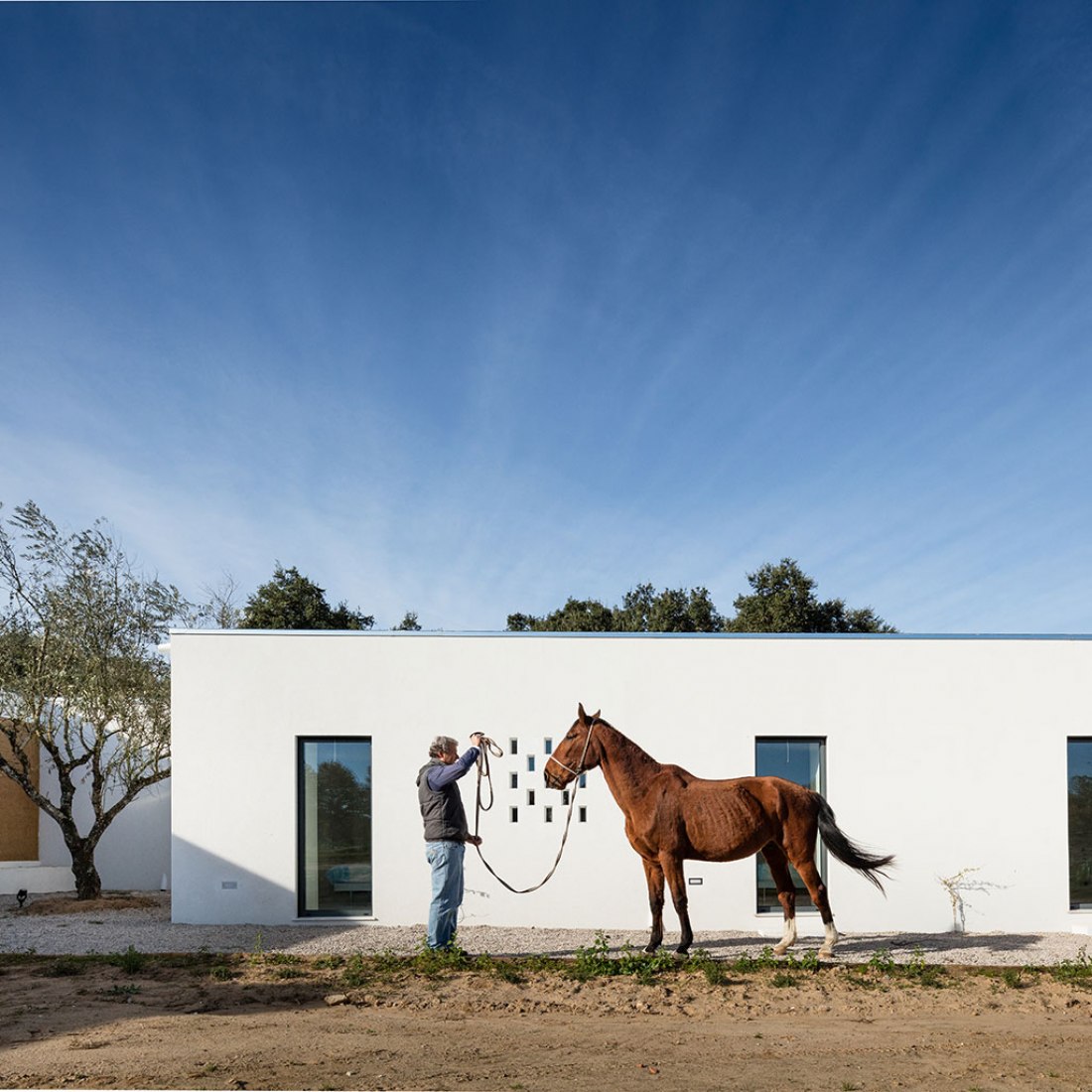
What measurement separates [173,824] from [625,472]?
1085cm

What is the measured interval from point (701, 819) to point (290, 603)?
27.3 metres

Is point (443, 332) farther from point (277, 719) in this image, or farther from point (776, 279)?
point (277, 719)

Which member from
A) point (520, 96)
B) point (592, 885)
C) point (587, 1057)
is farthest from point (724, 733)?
point (520, 96)

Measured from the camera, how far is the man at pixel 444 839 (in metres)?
8.12

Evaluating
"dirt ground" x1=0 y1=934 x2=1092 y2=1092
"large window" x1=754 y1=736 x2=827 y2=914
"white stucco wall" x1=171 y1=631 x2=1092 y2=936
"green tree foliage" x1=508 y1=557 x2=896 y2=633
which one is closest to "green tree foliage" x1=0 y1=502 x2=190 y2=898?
"white stucco wall" x1=171 y1=631 x2=1092 y2=936

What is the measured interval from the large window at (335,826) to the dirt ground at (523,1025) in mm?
2040

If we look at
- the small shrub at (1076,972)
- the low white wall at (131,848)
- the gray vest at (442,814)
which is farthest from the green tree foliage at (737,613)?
the gray vest at (442,814)

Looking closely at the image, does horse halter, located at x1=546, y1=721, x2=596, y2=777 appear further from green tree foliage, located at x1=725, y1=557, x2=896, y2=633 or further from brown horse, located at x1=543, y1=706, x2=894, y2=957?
green tree foliage, located at x1=725, y1=557, x2=896, y2=633

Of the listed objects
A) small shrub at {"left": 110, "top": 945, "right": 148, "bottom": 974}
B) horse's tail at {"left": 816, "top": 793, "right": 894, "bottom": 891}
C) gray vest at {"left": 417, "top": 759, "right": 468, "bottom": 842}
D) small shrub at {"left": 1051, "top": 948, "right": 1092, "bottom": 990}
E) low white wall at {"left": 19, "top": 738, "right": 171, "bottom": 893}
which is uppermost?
gray vest at {"left": 417, "top": 759, "right": 468, "bottom": 842}

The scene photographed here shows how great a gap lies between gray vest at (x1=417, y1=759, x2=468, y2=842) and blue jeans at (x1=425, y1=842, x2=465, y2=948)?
0.07m

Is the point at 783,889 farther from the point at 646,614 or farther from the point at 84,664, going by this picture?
the point at 646,614

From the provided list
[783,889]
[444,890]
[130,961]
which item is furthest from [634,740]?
[130,961]

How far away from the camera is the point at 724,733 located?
10.4 metres

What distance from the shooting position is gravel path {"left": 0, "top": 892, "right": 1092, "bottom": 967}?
862 centimetres
